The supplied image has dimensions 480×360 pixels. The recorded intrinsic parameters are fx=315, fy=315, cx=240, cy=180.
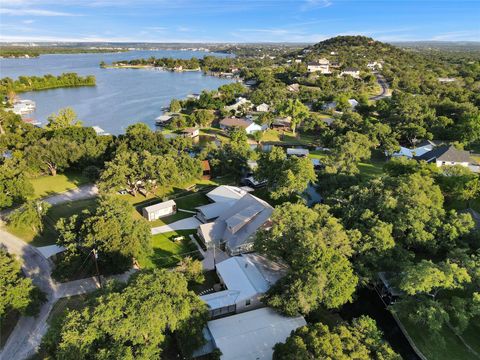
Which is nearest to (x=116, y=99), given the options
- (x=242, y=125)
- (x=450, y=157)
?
(x=242, y=125)

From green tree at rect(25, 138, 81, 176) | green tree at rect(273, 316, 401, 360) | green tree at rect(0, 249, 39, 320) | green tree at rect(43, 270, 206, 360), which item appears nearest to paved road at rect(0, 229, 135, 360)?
green tree at rect(0, 249, 39, 320)

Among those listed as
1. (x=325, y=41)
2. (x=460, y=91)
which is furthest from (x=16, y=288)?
(x=325, y=41)

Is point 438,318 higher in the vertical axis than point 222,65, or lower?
lower

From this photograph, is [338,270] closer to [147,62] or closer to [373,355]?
[373,355]

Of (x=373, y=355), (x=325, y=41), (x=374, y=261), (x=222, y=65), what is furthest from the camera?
(x=325, y=41)

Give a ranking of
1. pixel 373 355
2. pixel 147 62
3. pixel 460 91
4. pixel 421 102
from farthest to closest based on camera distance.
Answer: pixel 147 62
pixel 460 91
pixel 421 102
pixel 373 355

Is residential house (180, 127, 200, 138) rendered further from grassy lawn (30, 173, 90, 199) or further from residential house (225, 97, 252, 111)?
grassy lawn (30, 173, 90, 199)

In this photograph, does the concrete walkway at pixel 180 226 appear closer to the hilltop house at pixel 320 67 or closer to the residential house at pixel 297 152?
the residential house at pixel 297 152

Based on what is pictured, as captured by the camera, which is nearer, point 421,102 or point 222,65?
point 421,102
